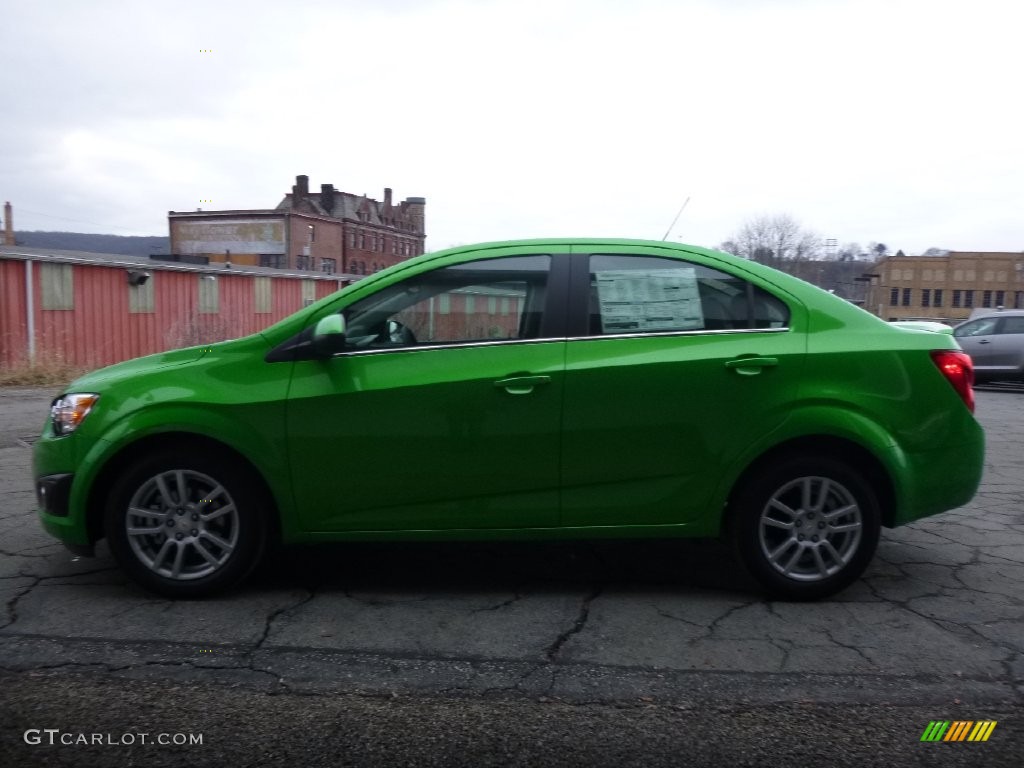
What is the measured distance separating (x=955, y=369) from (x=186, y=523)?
374 centimetres

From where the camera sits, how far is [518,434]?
4.43 m

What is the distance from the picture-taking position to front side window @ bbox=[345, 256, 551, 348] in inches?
180

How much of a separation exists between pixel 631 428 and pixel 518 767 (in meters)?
1.85

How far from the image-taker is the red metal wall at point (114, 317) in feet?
66.4

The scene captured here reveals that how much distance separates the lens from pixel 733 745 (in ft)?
10.3

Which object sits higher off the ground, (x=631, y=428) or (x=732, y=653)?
(x=631, y=428)

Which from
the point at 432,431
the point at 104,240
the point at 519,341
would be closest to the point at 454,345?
the point at 519,341

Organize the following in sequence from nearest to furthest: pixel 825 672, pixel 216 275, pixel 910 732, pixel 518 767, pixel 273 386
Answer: pixel 518 767 → pixel 910 732 → pixel 825 672 → pixel 273 386 → pixel 216 275

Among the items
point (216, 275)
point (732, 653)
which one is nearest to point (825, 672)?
point (732, 653)

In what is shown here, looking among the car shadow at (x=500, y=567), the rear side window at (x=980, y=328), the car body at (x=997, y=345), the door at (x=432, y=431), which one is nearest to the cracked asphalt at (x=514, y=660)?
the car shadow at (x=500, y=567)

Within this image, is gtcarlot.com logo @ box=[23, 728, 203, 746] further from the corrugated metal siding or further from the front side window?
the corrugated metal siding

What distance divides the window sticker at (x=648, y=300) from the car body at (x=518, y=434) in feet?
0.04

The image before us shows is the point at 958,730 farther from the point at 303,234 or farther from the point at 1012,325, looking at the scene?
the point at 303,234

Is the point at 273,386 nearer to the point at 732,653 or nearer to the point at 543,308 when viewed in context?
the point at 543,308
